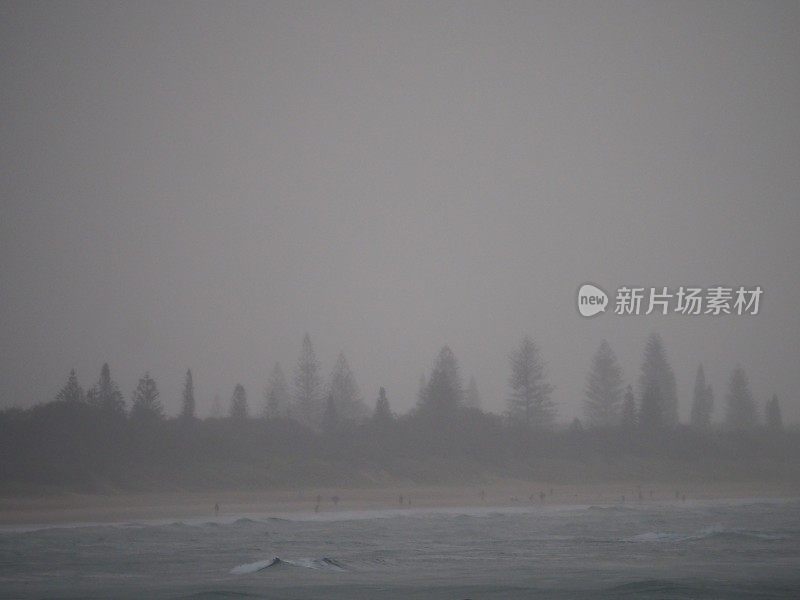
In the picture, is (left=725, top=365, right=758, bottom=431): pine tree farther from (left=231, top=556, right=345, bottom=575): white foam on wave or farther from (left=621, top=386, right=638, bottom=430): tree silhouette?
(left=231, top=556, right=345, bottom=575): white foam on wave

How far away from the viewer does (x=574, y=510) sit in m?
62.9

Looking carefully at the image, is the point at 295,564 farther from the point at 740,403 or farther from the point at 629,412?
the point at 740,403

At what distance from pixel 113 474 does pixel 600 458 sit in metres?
45.6

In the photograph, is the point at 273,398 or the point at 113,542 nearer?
the point at 113,542

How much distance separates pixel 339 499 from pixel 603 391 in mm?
49365

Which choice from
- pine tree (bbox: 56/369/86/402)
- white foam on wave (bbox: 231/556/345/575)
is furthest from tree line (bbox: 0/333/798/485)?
white foam on wave (bbox: 231/556/345/575)

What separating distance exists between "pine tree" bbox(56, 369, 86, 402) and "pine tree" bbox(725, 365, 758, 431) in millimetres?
78983

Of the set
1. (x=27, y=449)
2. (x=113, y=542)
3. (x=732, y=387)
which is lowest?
(x=113, y=542)

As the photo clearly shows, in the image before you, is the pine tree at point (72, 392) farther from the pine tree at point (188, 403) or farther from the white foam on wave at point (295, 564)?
the white foam on wave at point (295, 564)

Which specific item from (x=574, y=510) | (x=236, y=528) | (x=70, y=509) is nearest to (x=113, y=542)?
(x=236, y=528)

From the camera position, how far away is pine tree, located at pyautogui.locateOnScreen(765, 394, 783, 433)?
104 metres

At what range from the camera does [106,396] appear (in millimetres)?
79375

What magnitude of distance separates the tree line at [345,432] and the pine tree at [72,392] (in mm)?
91

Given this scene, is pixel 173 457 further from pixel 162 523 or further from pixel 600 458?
pixel 600 458
